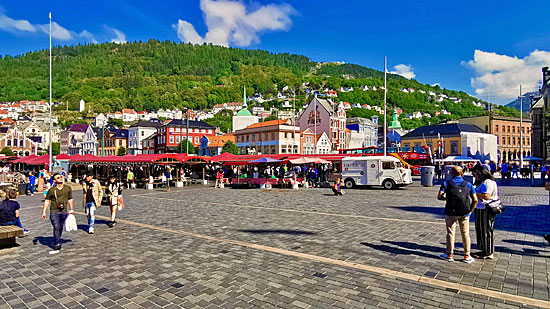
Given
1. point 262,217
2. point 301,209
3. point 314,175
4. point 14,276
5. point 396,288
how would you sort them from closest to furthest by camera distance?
point 396,288 → point 14,276 → point 262,217 → point 301,209 → point 314,175

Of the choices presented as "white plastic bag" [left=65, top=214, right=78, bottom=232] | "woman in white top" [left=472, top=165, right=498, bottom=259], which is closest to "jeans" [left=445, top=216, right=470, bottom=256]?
"woman in white top" [left=472, top=165, right=498, bottom=259]

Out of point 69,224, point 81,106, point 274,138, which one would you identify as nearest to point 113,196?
point 69,224

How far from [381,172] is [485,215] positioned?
1729 centimetres

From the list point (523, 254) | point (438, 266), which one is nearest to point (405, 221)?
point (523, 254)

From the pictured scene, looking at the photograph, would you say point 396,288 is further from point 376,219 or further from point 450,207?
point 376,219

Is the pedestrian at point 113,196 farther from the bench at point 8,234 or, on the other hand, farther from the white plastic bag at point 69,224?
the white plastic bag at point 69,224

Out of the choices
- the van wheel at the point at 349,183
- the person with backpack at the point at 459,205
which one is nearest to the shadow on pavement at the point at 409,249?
the person with backpack at the point at 459,205

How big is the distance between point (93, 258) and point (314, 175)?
21783 millimetres

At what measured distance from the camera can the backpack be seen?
6.57 m

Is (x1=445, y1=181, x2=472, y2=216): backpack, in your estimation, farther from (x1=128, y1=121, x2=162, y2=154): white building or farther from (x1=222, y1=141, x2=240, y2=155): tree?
(x1=128, y1=121, x2=162, y2=154): white building

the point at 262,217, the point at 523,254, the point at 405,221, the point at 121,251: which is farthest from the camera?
the point at 262,217

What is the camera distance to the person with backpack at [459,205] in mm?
6586

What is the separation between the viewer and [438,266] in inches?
258

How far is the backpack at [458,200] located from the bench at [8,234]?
9.32m
